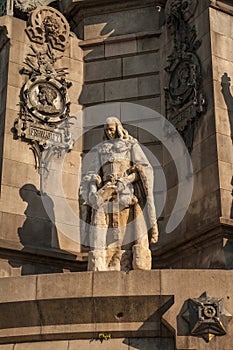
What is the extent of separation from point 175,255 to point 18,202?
399 centimetres

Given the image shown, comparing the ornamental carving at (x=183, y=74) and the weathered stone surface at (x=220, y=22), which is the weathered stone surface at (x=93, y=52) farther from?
the weathered stone surface at (x=220, y=22)

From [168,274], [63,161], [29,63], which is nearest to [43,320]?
[168,274]

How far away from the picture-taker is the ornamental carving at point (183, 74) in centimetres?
1809

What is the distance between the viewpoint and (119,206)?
1505 centimetres

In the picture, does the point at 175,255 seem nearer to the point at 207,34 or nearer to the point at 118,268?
the point at 118,268

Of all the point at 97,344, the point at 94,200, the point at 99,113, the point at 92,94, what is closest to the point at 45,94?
the point at 92,94

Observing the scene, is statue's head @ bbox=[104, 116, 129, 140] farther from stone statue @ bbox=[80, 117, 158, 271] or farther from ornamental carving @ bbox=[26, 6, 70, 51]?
ornamental carving @ bbox=[26, 6, 70, 51]

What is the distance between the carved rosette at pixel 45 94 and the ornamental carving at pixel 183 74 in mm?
2792

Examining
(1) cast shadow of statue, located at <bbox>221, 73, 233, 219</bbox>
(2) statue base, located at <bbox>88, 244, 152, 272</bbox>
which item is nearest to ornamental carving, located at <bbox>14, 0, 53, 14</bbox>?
(1) cast shadow of statue, located at <bbox>221, 73, 233, 219</bbox>

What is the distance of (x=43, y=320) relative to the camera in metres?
13.0

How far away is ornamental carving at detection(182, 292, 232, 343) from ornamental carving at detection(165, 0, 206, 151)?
6213 mm

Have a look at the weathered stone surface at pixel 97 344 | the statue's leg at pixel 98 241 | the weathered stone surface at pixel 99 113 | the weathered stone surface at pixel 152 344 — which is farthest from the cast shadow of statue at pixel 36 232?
the weathered stone surface at pixel 152 344

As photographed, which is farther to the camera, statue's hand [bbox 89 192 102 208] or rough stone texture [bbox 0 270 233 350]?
statue's hand [bbox 89 192 102 208]

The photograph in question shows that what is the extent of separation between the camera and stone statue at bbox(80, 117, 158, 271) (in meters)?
14.6
